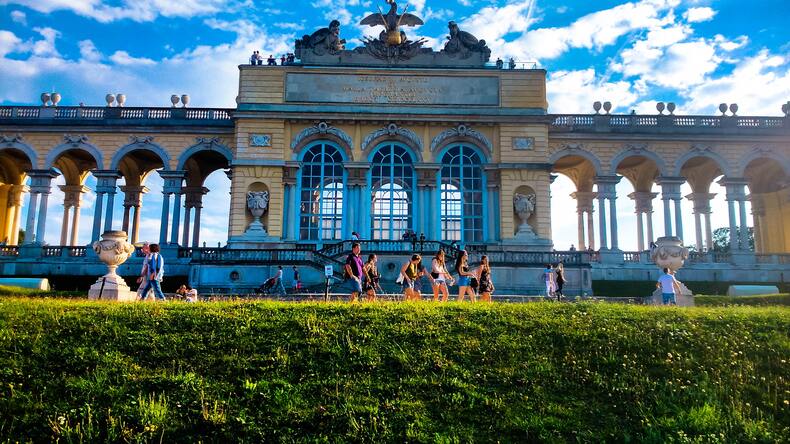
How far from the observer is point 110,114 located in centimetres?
3612

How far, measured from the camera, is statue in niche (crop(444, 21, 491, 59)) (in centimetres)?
3569

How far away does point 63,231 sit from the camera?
39.8m

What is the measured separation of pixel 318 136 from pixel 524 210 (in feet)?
39.4

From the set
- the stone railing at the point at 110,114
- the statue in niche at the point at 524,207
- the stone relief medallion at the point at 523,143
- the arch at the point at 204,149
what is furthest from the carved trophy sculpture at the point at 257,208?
the stone relief medallion at the point at 523,143

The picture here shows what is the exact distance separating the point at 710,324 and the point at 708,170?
31394 mm

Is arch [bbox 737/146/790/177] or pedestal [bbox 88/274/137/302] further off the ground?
arch [bbox 737/146/790/177]

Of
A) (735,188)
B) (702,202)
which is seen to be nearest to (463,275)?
(735,188)

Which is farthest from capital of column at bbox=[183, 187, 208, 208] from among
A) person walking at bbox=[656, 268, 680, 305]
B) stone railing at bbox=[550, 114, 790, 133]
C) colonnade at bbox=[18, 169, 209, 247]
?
person walking at bbox=[656, 268, 680, 305]

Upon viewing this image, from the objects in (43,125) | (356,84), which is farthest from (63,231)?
(356,84)

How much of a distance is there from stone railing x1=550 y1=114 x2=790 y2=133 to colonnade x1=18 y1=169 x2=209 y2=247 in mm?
22466

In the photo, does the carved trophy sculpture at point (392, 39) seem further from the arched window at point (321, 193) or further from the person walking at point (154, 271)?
the person walking at point (154, 271)

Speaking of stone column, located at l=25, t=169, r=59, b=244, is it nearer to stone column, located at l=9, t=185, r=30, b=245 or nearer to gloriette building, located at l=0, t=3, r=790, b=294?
gloriette building, located at l=0, t=3, r=790, b=294

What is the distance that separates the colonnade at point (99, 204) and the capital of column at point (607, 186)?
78.7 feet

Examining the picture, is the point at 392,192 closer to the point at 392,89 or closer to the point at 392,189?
the point at 392,189
